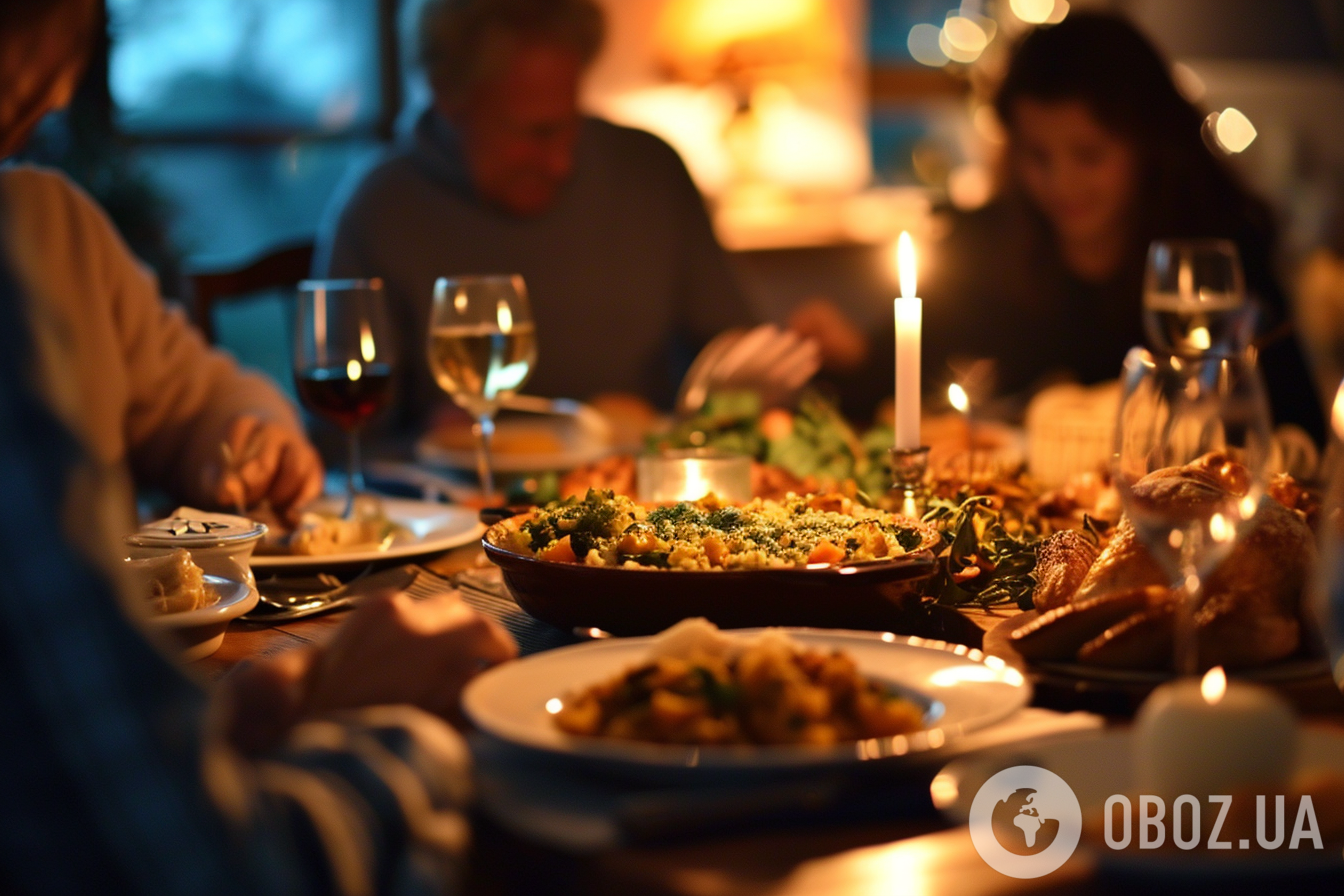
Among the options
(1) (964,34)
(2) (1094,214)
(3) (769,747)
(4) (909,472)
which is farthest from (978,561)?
(1) (964,34)

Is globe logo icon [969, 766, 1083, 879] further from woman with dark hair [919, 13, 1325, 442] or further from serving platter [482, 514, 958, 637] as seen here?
woman with dark hair [919, 13, 1325, 442]

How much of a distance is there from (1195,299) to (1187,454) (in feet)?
3.58

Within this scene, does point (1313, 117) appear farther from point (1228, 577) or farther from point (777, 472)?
point (1228, 577)

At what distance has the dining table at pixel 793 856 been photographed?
57cm

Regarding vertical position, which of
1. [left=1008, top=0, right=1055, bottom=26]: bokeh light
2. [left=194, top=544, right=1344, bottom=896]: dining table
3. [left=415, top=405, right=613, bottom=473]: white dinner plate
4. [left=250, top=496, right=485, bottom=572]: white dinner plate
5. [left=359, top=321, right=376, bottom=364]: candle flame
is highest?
[left=1008, top=0, right=1055, bottom=26]: bokeh light

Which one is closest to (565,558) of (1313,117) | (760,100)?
(760,100)

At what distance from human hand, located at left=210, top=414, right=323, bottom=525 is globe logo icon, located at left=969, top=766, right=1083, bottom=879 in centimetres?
100

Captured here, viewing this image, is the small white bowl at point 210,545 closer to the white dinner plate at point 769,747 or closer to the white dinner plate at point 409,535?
the white dinner plate at point 409,535

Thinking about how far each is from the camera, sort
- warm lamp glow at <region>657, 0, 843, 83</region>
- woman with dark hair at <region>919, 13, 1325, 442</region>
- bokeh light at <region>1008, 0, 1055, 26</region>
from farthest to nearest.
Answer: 1. bokeh light at <region>1008, 0, 1055, 26</region>
2. warm lamp glow at <region>657, 0, 843, 83</region>
3. woman with dark hair at <region>919, 13, 1325, 442</region>

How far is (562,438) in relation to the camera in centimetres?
195

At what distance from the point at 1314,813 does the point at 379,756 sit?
42 centimetres

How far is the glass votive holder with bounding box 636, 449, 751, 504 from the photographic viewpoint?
4.18ft

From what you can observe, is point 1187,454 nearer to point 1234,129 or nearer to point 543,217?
point 543,217

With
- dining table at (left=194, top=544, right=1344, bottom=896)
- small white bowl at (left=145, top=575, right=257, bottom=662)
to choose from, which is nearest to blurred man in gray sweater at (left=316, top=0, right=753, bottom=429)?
small white bowl at (left=145, top=575, right=257, bottom=662)
